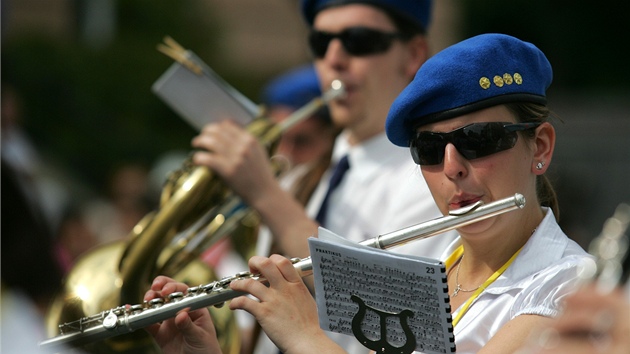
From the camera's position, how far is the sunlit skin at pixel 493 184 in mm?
2590

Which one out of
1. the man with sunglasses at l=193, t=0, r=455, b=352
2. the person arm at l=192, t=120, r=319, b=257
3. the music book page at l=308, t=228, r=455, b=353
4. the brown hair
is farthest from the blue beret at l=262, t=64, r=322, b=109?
the music book page at l=308, t=228, r=455, b=353

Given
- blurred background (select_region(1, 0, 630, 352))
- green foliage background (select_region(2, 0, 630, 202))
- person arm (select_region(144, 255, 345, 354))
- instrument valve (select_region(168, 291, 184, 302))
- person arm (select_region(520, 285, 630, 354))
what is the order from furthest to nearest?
1. green foliage background (select_region(2, 0, 630, 202))
2. blurred background (select_region(1, 0, 630, 352))
3. instrument valve (select_region(168, 291, 184, 302))
4. person arm (select_region(144, 255, 345, 354))
5. person arm (select_region(520, 285, 630, 354))

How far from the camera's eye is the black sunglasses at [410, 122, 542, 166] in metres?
2.57

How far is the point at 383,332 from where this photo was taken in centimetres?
251

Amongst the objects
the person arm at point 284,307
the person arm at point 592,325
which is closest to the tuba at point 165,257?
the person arm at point 284,307

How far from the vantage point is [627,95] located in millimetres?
14656

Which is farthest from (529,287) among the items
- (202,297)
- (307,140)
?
(307,140)

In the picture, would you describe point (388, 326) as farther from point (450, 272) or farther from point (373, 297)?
point (450, 272)

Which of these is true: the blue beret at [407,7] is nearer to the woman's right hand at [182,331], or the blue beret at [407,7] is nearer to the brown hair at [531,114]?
the brown hair at [531,114]

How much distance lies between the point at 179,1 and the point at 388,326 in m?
12.2

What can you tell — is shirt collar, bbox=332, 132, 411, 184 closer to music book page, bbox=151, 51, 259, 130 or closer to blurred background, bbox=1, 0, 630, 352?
music book page, bbox=151, 51, 259, 130

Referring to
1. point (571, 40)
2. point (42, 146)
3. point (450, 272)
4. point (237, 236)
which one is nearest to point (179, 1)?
point (42, 146)

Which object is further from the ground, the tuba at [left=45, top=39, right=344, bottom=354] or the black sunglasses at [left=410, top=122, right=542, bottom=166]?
the tuba at [left=45, top=39, right=344, bottom=354]

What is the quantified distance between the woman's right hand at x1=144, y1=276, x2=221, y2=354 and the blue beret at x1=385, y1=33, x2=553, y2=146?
774 mm
